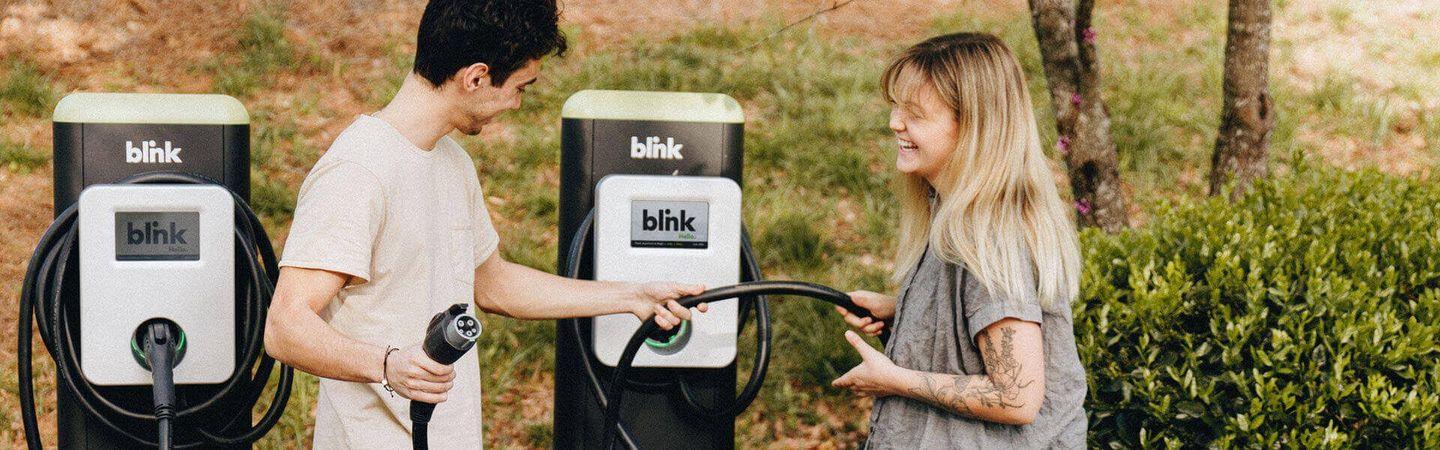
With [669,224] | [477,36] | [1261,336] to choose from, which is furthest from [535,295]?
[1261,336]

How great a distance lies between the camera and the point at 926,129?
2150 mm

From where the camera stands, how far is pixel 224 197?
2588 millimetres

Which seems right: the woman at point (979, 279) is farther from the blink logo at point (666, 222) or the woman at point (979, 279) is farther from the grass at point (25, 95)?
the grass at point (25, 95)

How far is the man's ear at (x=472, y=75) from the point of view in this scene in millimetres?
2217

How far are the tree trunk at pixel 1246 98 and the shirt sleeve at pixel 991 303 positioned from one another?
2.69m

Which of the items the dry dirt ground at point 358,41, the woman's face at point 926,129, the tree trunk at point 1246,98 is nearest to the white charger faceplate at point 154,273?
the woman's face at point 926,129

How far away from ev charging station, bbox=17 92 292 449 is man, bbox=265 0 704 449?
432mm

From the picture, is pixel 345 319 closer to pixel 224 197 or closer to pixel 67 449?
pixel 224 197

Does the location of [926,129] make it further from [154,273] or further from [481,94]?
[154,273]

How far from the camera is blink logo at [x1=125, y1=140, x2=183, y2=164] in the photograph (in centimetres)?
264

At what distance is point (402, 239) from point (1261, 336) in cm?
194

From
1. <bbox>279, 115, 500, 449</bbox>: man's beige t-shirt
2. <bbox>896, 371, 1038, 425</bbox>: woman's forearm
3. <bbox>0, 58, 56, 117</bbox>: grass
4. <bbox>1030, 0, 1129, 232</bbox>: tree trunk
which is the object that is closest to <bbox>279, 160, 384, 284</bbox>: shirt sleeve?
<bbox>279, 115, 500, 449</bbox>: man's beige t-shirt

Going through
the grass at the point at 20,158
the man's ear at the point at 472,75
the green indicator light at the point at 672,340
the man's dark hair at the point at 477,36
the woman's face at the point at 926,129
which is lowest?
the green indicator light at the point at 672,340

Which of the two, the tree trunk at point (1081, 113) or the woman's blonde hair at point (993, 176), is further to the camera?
the tree trunk at point (1081, 113)
